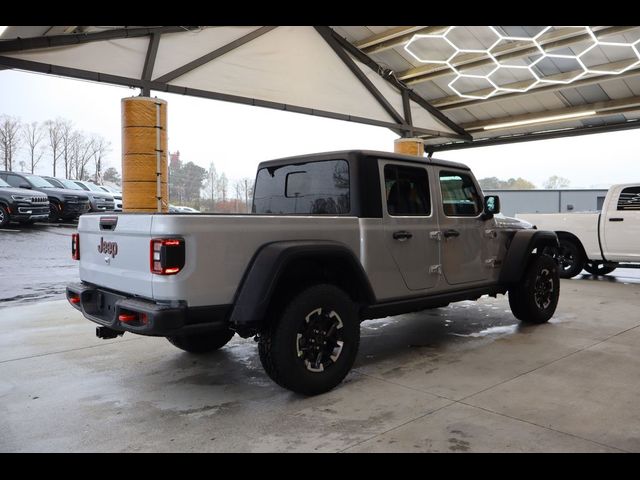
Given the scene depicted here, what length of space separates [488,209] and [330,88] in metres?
8.64

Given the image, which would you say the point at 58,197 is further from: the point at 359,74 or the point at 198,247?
the point at 198,247

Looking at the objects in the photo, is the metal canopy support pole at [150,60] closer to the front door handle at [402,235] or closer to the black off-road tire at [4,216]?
the black off-road tire at [4,216]

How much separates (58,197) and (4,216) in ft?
6.95

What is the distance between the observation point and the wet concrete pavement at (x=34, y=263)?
7.69m

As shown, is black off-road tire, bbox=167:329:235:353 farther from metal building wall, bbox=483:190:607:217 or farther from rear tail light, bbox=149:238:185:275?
metal building wall, bbox=483:190:607:217

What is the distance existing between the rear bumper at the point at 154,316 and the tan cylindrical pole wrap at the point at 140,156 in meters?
5.92

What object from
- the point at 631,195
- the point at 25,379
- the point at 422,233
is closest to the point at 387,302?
the point at 422,233

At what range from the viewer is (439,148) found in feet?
61.0

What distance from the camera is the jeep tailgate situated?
9.99 feet

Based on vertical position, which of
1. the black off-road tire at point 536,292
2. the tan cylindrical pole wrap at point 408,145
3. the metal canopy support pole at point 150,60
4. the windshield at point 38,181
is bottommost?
the black off-road tire at point 536,292

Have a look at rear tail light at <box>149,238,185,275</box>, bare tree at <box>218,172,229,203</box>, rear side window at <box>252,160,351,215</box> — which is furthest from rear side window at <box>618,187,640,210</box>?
rear tail light at <box>149,238,185,275</box>

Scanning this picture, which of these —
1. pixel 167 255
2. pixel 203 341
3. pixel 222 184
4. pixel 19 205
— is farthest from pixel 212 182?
pixel 19 205

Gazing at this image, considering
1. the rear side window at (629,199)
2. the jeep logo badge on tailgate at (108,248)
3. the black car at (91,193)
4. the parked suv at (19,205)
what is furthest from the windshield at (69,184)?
the rear side window at (629,199)
